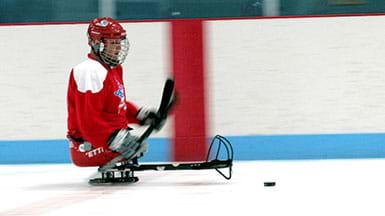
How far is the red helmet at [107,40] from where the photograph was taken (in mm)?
4410

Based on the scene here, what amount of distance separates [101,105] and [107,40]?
0.39 metres

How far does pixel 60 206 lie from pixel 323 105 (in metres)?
2.74

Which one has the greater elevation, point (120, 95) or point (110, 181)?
point (120, 95)

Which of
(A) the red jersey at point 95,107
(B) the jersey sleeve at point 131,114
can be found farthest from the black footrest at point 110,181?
(B) the jersey sleeve at point 131,114

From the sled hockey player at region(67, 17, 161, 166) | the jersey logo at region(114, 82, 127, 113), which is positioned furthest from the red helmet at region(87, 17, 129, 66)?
the jersey logo at region(114, 82, 127, 113)

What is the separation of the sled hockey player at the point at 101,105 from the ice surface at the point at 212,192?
0.21 metres

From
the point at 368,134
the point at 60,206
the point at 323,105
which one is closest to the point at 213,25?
the point at 323,105

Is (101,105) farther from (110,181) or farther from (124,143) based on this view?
(110,181)

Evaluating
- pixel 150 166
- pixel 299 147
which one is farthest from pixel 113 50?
pixel 299 147

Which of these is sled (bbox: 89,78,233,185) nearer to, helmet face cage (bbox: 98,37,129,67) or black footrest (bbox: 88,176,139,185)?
black footrest (bbox: 88,176,139,185)

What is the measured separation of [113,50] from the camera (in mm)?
4418

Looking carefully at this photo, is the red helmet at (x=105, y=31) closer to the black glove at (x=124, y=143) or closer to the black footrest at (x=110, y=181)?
the black glove at (x=124, y=143)

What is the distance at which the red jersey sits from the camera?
14.0 feet

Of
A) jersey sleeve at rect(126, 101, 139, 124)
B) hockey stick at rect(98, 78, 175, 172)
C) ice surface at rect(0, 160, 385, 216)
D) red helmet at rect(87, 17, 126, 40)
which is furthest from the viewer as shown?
jersey sleeve at rect(126, 101, 139, 124)
